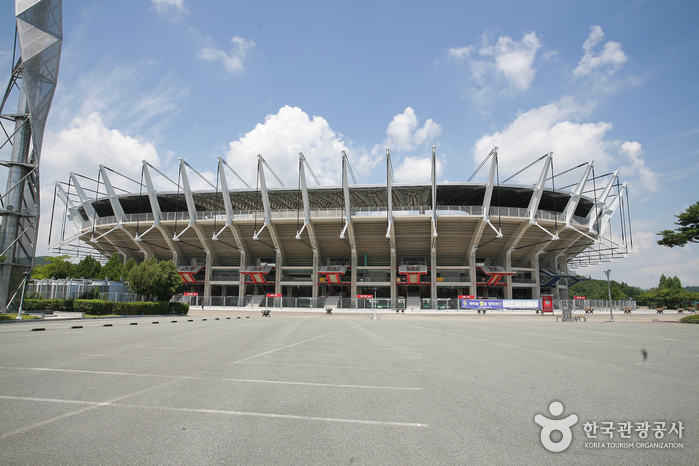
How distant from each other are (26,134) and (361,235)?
33.5 metres

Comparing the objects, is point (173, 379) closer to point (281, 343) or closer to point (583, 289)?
point (281, 343)

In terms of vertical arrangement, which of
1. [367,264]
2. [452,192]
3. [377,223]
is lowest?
[367,264]

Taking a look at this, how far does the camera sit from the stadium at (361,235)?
4400 centimetres

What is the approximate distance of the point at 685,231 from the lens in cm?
2761

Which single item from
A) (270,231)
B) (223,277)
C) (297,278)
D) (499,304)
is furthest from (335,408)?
(223,277)

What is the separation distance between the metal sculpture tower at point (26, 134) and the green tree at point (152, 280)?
955cm

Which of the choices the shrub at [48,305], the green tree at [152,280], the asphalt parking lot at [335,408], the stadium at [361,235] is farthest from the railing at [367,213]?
the asphalt parking lot at [335,408]

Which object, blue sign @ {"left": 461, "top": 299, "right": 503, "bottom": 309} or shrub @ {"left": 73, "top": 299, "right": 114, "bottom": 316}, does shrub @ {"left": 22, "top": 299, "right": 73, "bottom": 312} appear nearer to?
shrub @ {"left": 73, "top": 299, "right": 114, "bottom": 316}

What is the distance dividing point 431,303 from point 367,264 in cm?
1238

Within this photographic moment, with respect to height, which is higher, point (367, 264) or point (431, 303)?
point (367, 264)

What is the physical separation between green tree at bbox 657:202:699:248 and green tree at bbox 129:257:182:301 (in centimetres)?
4170

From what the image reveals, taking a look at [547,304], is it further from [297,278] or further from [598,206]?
[297,278]

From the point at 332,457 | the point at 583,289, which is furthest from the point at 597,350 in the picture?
the point at 583,289

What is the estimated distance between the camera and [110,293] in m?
37.9
